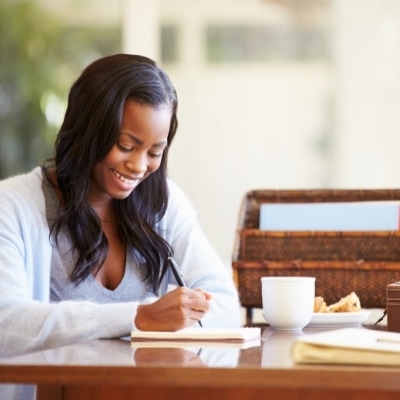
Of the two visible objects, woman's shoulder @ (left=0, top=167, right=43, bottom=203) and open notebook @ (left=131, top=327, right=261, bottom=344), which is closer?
open notebook @ (left=131, top=327, right=261, bottom=344)

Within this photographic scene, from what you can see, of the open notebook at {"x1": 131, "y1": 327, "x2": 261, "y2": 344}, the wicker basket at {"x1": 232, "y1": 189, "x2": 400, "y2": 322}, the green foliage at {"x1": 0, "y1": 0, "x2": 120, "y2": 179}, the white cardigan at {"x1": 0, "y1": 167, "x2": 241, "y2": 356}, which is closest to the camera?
the open notebook at {"x1": 131, "y1": 327, "x2": 261, "y2": 344}

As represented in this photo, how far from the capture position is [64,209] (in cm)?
204

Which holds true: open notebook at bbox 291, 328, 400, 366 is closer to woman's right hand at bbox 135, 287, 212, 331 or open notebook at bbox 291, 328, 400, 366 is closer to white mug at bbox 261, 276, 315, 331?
woman's right hand at bbox 135, 287, 212, 331

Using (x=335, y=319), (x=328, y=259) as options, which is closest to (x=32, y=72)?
(x=328, y=259)

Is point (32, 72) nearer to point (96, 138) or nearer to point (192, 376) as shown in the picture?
point (96, 138)

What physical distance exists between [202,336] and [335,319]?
1.51 ft

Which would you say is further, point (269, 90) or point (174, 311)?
point (269, 90)

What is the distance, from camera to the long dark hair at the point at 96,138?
200cm

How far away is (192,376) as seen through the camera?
114 cm

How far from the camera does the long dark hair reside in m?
2.00

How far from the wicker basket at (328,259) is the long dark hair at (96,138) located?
0.33 meters

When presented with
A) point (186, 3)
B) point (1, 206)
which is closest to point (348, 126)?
point (186, 3)

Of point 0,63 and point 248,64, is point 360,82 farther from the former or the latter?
point 0,63

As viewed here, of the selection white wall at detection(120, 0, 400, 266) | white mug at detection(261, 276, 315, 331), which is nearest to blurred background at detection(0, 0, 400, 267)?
white wall at detection(120, 0, 400, 266)
